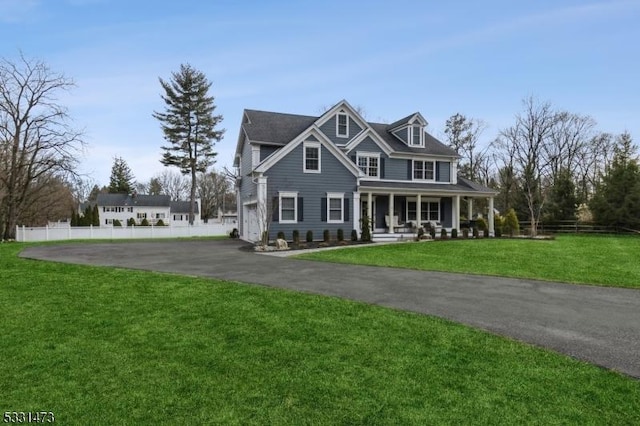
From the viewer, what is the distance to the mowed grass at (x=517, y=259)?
35.4 feet

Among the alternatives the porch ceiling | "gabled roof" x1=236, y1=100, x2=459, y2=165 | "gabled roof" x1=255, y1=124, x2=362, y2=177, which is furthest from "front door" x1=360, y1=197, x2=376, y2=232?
"gabled roof" x1=236, y1=100, x2=459, y2=165

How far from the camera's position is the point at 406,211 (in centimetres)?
2570

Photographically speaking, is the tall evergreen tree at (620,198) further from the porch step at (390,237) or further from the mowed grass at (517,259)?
the porch step at (390,237)

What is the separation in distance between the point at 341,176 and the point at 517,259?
35.6 ft

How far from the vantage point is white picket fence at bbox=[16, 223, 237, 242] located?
2697cm

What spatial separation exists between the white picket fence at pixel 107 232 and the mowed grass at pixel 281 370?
23789mm

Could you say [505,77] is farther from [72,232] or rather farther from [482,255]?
[72,232]

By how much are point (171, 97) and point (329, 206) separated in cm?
2813

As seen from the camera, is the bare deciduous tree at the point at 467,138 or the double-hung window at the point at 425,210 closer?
the double-hung window at the point at 425,210

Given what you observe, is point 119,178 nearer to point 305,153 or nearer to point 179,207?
point 179,207

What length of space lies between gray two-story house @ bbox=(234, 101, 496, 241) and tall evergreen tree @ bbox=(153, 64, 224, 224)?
15.1 metres

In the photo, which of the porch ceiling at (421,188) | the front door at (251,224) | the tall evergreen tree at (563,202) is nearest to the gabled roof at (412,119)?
the porch ceiling at (421,188)

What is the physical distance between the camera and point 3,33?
13570 millimetres

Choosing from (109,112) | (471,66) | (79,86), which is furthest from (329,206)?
(79,86)
